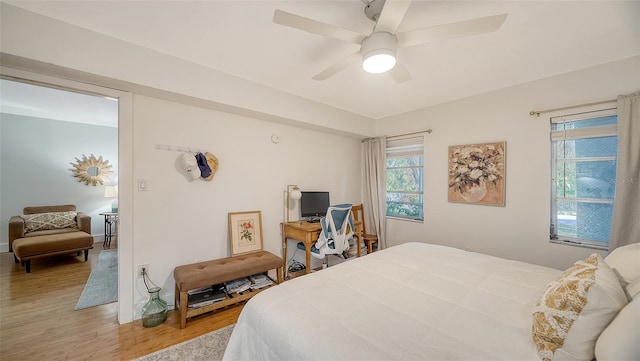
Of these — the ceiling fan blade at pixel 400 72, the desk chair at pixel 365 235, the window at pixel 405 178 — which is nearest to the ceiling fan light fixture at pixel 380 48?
the ceiling fan blade at pixel 400 72

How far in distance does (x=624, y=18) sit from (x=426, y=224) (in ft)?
8.58

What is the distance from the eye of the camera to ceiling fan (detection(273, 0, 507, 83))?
124 cm

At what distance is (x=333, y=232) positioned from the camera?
2820 mm

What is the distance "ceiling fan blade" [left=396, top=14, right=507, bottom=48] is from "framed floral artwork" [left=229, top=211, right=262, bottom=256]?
2.37 meters

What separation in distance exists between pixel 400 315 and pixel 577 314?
0.64 meters

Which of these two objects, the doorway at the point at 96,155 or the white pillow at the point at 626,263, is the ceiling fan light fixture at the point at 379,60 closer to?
the white pillow at the point at 626,263

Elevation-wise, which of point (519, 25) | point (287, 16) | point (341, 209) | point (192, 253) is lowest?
point (192, 253)

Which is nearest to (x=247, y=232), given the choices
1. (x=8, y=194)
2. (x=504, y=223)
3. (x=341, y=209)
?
(x=341, y=209)

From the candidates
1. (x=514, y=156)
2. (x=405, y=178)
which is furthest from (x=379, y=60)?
(x=405, y=178)

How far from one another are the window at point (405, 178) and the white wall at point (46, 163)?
5.98 meters

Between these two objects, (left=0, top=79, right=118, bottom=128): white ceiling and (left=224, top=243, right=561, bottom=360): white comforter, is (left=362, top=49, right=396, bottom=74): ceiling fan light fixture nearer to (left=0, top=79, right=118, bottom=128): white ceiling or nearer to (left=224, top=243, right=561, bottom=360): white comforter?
(left=224, top=243, right=561, bottom=360): white comforter

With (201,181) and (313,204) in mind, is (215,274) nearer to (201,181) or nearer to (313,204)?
(201,181)

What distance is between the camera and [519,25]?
1.66 metres

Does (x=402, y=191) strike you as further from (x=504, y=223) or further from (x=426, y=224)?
(x=504, y=223)
